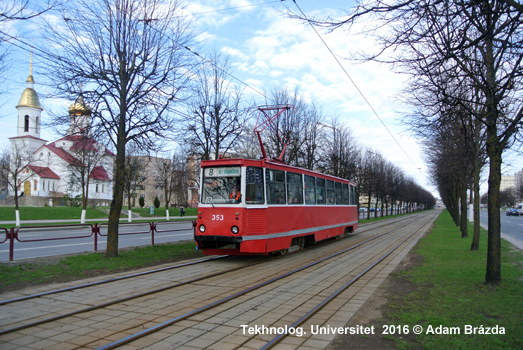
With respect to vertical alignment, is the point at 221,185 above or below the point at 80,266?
above

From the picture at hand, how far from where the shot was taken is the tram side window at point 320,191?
52.3ft

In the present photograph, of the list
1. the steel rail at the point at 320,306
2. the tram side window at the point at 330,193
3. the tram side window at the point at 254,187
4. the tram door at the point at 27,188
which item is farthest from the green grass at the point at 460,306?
Result: the tram door at the point at 27,188

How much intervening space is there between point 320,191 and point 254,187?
18.5 feet

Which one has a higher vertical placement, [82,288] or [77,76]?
[77,76]

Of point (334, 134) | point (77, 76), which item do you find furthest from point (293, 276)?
point (334, 134)

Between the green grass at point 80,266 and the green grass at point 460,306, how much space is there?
709 cm

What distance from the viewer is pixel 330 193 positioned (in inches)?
700

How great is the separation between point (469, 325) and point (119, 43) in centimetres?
1156

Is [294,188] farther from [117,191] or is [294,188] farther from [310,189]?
[117,191]

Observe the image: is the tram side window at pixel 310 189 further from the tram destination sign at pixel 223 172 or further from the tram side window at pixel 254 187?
the tram destination sign at pixel 223 172

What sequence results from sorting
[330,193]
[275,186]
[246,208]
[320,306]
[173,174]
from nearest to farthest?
[320,306] → [246,208] → [275,186] → [330,193] → [173,174]

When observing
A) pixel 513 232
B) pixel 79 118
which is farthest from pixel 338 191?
pixel 513 232

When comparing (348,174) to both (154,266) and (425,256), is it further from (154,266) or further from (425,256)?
(154,266)

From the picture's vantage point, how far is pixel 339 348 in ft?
15.5
